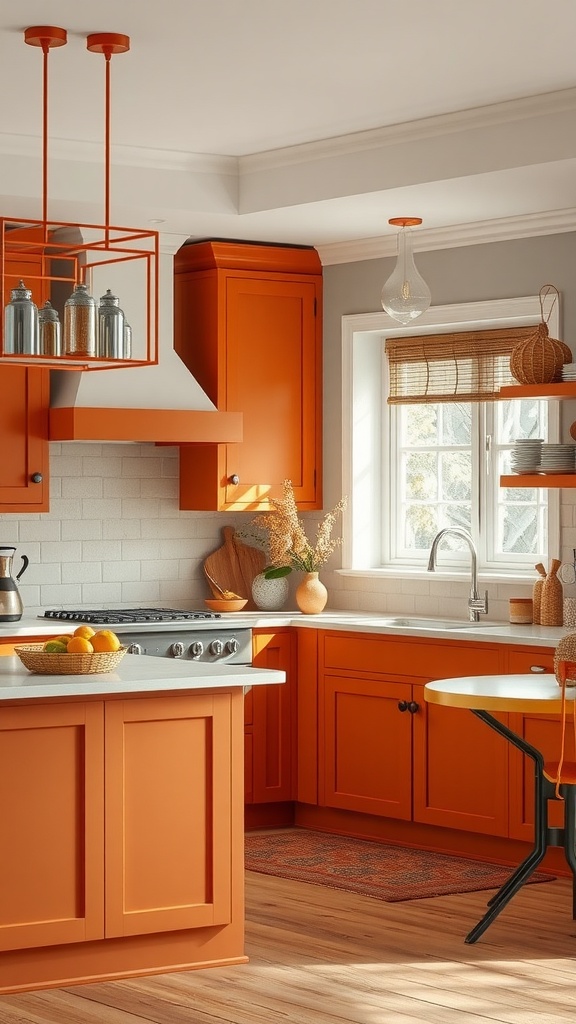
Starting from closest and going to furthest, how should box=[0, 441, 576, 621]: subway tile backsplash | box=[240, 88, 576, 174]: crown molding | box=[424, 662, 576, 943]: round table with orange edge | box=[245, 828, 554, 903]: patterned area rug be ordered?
box=[424, 662, 576, 943]: round table with orange edge
box=[240, 88, 576, 174]: crown molding
box=[245, 828, 554, 903]: patterned area rug
box=[0, 441, 576, 621]: subway tile backsplash

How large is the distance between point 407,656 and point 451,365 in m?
1.41

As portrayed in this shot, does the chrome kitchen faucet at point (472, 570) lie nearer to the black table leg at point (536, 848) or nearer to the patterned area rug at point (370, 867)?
the patterned area rug at point (370, 867)

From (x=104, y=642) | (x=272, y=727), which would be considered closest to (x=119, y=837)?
(x=104, y=642)

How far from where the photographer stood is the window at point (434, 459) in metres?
6.67

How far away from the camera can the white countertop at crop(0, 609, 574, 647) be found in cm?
591

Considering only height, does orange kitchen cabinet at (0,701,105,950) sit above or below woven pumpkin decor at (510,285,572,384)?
below

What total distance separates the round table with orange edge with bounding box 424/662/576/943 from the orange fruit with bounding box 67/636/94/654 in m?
1.04

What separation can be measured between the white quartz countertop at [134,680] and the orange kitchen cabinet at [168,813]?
0.26 ft

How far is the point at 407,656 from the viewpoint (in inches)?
247

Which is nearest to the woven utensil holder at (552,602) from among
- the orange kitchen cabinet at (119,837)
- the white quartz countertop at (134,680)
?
the white quartz countertop at (134,680)

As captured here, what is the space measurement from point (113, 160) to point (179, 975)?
3182 millimetres

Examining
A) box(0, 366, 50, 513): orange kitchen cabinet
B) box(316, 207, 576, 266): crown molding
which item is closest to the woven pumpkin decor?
box(316, 207, 576, 266): crown molding

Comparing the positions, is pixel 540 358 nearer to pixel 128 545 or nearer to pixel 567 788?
pixel 567 788

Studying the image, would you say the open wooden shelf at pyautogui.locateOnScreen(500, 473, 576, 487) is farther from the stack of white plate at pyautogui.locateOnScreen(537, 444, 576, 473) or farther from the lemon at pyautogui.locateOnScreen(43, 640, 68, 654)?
the lemon at pyautogui.locateOnScreen(43, 640, 68, 654)
